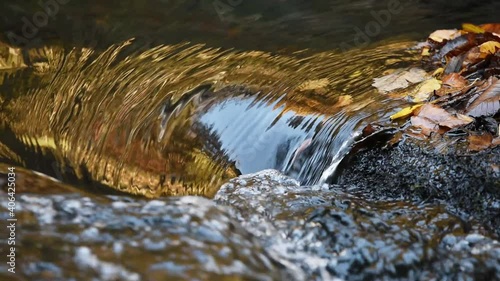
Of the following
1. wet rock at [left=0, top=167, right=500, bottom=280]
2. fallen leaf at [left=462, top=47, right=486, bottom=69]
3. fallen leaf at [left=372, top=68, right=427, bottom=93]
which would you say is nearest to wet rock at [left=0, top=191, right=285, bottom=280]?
wet rock at [left=0, top=167, right=500, bottom=280]

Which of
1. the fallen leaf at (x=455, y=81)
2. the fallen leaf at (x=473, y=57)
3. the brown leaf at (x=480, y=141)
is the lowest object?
the brown leaf at (x=480, y=141)

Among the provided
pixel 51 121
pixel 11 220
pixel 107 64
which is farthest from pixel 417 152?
pixel 107 64

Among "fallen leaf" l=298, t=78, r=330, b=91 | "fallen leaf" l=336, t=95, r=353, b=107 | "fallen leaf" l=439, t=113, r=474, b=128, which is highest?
"fallen leaf" l=298, t=78, r=330, b=91

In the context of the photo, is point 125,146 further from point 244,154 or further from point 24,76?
point 24,76

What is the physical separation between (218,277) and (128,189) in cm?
154

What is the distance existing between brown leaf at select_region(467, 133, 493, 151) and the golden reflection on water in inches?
27.5

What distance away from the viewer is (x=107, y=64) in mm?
4465

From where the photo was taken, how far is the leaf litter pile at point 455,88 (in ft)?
7.60

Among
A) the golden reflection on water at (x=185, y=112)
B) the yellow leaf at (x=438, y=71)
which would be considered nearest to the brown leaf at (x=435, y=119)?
the golden reflection on water at (x=185, y=112)

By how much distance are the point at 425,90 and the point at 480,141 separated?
3.19 feet

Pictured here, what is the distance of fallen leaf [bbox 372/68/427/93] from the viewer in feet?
10.9

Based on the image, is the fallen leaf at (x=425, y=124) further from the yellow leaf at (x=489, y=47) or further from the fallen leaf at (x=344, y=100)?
the yellow leaf at (x=489, y=47)

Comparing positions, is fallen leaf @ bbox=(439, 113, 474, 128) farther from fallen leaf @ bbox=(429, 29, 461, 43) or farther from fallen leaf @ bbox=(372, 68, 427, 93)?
fallen leaf @ bbox=(429, 29, 461, 43)

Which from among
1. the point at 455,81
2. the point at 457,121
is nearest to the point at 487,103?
the point at 457,121
